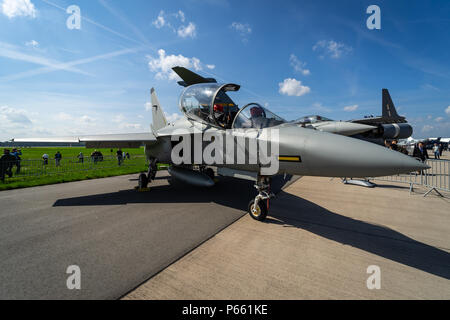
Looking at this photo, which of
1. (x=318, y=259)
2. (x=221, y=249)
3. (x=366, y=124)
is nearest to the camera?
(x=318, y=259)

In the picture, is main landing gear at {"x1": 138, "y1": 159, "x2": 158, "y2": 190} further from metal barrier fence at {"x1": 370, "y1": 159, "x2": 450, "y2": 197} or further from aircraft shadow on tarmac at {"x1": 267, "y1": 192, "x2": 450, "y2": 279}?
metal barrier fence at {"x1": 370, "y1": 159, "x2": 450, "y2": 197}

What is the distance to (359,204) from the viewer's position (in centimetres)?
476

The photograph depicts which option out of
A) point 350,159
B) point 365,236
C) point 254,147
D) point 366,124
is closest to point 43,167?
point 254,147

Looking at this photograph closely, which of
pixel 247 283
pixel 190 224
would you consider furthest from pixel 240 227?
pixel 247 283

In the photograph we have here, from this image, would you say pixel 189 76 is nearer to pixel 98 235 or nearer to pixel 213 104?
pixel 213 104

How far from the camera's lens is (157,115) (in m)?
9.67

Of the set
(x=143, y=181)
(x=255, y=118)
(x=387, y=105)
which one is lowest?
(x=143, y=181)

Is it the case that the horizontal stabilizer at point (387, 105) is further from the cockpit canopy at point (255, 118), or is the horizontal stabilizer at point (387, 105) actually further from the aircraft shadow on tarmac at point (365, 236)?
the cockpit canopy at point (255, 118)

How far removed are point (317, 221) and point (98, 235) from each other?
13.3 feet

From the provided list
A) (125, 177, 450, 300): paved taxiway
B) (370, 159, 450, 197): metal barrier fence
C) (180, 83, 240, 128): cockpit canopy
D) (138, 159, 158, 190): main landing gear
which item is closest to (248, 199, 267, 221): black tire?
(125, 177, 450, 300): paved taxiway

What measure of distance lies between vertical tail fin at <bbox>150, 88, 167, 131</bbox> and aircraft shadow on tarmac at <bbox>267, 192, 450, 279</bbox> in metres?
7.30
